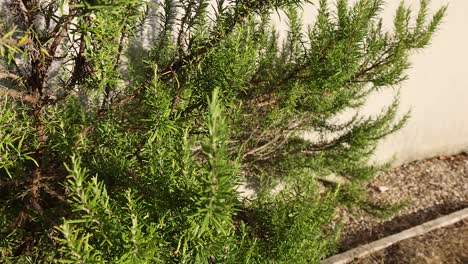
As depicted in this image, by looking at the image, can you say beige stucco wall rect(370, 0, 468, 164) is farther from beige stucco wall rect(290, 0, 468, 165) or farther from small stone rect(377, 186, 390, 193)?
small stone rect(377, 186, 390, 193)

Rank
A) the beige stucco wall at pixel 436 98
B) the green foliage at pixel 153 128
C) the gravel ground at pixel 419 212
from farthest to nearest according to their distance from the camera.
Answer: the beige stucco wall at pixel 436 98, the gravel ground at pixel 419 212, the green foliage at pixel 153 128

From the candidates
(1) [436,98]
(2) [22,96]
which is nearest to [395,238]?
(1) [436,98]

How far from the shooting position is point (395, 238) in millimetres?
3752

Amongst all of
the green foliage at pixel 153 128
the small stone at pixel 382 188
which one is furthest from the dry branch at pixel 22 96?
the small stone at pixel 382 188

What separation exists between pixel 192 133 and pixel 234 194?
62 cm

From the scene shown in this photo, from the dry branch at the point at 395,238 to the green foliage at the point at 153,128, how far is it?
1583mm

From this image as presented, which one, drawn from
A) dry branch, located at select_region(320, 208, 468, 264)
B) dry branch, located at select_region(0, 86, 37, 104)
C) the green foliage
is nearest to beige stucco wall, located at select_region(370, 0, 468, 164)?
dry branch, located at select_region(320, 208, 468, 264)

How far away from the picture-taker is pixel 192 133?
5.15 feet

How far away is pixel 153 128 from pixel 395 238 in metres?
3.10

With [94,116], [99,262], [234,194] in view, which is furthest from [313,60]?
[99,262]

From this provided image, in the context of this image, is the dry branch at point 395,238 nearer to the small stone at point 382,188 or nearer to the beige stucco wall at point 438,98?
the small stone at point 382,188

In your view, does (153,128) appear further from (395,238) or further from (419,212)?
(419,212)

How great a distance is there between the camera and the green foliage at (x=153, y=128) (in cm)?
105

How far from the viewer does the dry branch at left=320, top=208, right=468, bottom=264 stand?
340cm
